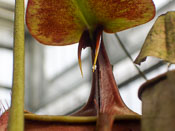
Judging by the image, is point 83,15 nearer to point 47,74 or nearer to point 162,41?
point 162,41

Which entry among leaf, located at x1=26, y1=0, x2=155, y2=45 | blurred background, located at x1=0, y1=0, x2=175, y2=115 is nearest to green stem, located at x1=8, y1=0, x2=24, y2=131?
leaf, located at x1=26, y1=0, x2=155, y2=45

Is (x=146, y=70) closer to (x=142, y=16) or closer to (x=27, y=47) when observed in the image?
(x=142, y=16)

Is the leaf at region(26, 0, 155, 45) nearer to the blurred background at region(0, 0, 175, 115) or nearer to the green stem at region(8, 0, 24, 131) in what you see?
the green stem at region(8, 0, 24, 131)

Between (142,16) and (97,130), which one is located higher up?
(142,16)

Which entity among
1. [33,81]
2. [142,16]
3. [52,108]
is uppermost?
[142,16]

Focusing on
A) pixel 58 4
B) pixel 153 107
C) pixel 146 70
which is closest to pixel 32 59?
pixel 146 70
